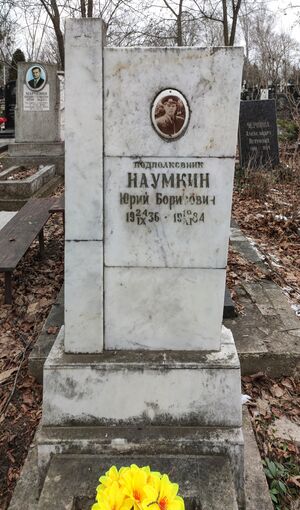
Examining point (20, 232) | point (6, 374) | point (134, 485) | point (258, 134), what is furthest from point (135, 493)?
point (258, 134)

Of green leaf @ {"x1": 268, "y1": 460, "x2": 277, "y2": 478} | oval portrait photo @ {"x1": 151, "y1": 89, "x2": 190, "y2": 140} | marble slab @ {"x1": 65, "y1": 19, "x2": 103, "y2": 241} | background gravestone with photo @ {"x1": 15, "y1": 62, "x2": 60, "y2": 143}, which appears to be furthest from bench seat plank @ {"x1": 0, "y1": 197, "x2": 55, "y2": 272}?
background gravestone with photo @ {"x1": 15, "y1": 62, "x2": 60, "y2": 143}

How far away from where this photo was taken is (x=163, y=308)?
235 cm

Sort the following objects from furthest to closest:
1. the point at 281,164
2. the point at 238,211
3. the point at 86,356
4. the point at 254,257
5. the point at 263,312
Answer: the point at 281,164 → the point at 238,211 → the point at 254,257 → the point at 263,312 → the point at 86,356

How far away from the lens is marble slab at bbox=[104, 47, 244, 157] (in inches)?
80.9

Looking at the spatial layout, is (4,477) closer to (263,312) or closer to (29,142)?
(263,312)

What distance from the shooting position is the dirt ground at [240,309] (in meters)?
2.57

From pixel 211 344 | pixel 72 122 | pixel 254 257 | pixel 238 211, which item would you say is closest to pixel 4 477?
pixel 211 344

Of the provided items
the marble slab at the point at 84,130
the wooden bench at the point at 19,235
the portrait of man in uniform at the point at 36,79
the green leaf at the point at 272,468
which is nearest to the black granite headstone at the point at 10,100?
the portrait of man in uniform at the point at 36,79

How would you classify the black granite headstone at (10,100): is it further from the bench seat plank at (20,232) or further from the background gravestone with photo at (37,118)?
the bench seat plank at (20,232)

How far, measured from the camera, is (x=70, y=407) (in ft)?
7.55

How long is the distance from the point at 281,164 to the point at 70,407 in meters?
9.18

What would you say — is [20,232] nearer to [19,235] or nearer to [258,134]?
[19,235]

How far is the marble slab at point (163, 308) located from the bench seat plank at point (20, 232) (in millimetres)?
1987

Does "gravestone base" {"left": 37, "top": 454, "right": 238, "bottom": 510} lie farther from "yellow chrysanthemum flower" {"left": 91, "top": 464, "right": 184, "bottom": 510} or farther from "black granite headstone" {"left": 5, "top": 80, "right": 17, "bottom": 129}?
"black granite headstone" {"left": 5, "top": 80, "right": 17, "bottom": 129}
